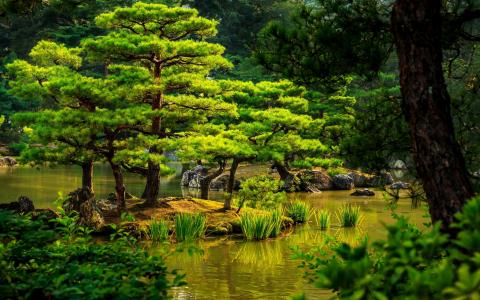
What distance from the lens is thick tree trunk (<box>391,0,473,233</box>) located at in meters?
3.70

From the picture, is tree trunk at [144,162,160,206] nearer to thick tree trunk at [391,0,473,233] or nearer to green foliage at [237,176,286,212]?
green foliage at [237,176,286,212]

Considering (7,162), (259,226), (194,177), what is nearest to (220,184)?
(194,177)

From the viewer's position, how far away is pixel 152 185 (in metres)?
14.1

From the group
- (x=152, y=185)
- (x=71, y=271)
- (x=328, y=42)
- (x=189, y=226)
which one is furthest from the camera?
(x=152, y=185)

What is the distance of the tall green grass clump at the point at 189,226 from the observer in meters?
12.0

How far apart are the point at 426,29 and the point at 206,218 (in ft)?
32.9

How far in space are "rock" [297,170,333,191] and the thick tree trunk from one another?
19701mm

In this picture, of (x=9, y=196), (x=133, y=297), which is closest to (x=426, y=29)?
(x=133, y=297)

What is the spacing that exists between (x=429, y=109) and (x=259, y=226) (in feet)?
29.6

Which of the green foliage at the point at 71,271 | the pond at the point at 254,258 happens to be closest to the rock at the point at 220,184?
the pond at the point at 254,258

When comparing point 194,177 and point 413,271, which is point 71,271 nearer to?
point 413,271

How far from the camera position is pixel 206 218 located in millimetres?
13500

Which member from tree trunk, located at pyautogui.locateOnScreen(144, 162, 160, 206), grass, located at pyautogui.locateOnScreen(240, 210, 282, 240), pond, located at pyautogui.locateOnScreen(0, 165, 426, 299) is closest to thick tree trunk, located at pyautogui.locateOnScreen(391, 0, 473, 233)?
pond, located at pyautogui.locateOnScreen(0, 165, 426, 299)

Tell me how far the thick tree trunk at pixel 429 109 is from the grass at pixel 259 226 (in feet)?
28.9
